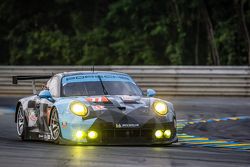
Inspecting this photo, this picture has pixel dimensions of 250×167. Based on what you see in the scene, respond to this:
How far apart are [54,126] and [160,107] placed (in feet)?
5.10

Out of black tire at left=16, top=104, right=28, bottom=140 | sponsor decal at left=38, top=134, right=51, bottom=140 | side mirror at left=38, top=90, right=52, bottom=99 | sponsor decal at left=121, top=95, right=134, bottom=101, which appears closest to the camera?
sponsor decal at left=121, top=95, right=134, bottom=101

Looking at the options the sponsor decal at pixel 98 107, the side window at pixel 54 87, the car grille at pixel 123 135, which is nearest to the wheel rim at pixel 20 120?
the side window at pixel 54 87

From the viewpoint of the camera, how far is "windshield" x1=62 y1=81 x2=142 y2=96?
42.3ft

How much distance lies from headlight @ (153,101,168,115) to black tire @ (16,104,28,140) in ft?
8.51

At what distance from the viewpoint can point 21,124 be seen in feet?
47.1

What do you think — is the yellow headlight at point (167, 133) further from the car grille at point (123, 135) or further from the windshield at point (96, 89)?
the windshield at point (96, 89)

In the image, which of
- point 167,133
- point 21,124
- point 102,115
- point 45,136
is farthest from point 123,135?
point 21,124

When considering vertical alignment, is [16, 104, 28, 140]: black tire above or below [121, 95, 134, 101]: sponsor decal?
below

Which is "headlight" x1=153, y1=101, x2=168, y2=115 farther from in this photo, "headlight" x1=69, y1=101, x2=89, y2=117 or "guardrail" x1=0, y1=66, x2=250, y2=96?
"guardrail" x1=0, y1=66, x2=250, y2=96

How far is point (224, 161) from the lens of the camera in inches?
393

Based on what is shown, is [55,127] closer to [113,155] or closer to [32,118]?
[32,118]

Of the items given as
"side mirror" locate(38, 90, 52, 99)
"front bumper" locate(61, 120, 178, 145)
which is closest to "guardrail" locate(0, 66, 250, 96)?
"side mirror" locate(38, 90, 52, 99)

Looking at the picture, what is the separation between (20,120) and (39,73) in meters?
13.4

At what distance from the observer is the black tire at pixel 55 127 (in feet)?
39.8
